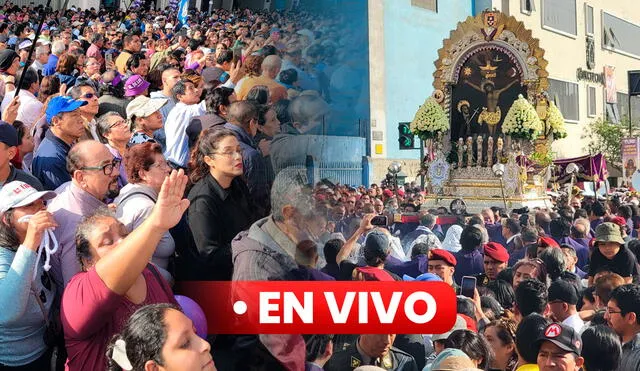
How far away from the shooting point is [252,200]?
9.53 feet

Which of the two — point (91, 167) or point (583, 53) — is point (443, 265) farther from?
point (91, 167)

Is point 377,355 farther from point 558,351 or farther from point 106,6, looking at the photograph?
point 106,6

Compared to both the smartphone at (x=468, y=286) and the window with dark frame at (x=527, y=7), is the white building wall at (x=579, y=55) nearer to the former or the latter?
the window with dark frame at (x=527, y=7)

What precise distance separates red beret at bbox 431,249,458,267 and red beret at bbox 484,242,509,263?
157mm

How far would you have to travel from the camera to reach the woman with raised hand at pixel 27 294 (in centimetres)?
337

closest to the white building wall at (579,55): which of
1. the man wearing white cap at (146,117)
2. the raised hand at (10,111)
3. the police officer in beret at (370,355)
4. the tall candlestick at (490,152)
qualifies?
the tall candlestick at (490,152)

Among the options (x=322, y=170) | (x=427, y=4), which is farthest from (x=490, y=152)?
(x=322, y=170)

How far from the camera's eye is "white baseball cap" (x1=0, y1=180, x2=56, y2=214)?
3.52 metres

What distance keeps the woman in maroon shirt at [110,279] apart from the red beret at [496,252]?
1080 millimetres

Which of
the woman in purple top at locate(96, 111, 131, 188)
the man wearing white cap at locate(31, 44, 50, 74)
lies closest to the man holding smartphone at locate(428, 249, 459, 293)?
the woman in purple top at locate(96, 111, 131, 188)

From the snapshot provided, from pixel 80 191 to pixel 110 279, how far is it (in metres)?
0.98

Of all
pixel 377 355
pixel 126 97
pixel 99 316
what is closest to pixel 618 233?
pixel 377 355

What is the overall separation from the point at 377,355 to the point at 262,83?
3.23ft

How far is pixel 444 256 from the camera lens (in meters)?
2.96
